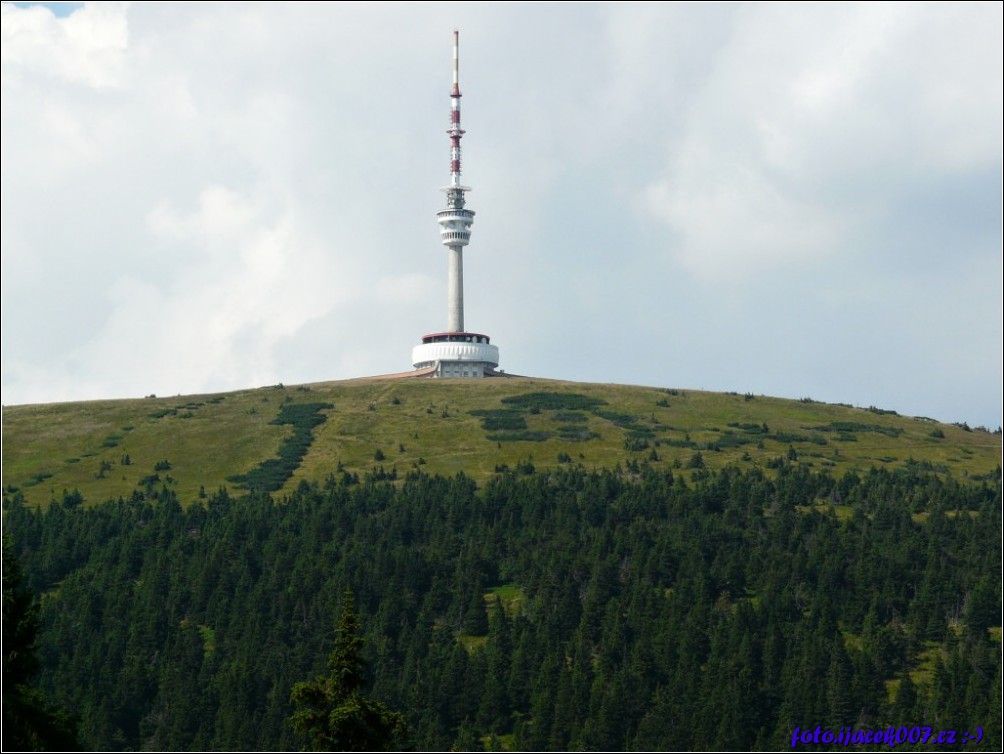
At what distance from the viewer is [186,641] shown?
15338 centimetres

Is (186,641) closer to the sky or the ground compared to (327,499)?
closer to the ground

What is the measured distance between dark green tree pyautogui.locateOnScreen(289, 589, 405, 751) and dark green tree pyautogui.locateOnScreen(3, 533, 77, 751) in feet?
24.9

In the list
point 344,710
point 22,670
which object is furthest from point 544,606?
point 344,710

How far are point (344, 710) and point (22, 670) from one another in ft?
32.2

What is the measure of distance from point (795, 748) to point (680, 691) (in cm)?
1128

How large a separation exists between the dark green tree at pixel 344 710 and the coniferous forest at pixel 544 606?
8584 cm

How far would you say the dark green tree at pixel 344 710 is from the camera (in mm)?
44812

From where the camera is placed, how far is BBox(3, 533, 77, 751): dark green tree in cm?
4503

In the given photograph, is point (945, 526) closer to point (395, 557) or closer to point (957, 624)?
point (957, 624)

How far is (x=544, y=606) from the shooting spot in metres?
156

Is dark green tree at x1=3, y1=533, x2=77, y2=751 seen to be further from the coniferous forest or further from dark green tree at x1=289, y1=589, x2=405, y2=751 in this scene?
the coniferous forest

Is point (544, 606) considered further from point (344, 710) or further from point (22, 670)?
point (344, 710)

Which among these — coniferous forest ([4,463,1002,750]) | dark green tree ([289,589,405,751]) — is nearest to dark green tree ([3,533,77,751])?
dark green tree ([289,589,405,751])

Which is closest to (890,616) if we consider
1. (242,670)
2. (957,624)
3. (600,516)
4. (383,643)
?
(957,624)
